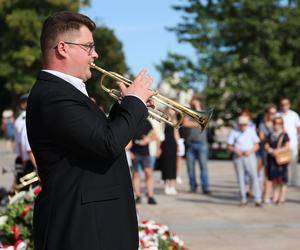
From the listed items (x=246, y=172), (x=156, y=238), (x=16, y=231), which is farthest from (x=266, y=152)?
(x=16, y=231)

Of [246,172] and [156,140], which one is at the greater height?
[156,140]

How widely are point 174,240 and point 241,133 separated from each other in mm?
5368

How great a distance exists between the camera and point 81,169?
3.06 meters

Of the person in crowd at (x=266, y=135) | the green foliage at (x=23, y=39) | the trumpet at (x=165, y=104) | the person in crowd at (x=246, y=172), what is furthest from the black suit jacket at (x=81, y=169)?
the green foliage at (x=23, y=39)

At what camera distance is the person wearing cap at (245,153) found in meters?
11.5

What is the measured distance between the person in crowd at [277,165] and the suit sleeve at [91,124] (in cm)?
900

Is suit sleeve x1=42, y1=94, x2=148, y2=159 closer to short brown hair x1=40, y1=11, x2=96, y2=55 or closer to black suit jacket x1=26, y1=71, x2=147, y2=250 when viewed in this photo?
black suit jacket x1=26, y1=71, x2=147, y2=250

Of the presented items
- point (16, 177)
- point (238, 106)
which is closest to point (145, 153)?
point (16, 177)

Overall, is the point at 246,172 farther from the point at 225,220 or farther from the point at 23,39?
the point at 23,39

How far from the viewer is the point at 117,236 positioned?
3.09m

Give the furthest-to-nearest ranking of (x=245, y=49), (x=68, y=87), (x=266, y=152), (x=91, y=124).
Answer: (x=245, y=49)
(x=266, y=152)
(x=68, y=87)
(x=91, y=124)

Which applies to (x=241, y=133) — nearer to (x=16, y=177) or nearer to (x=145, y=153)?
(x=145, y=153)

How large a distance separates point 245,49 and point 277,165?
560 inches

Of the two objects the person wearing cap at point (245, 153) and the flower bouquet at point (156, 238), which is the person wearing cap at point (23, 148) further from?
the person wearing cap at point (245, 153)
